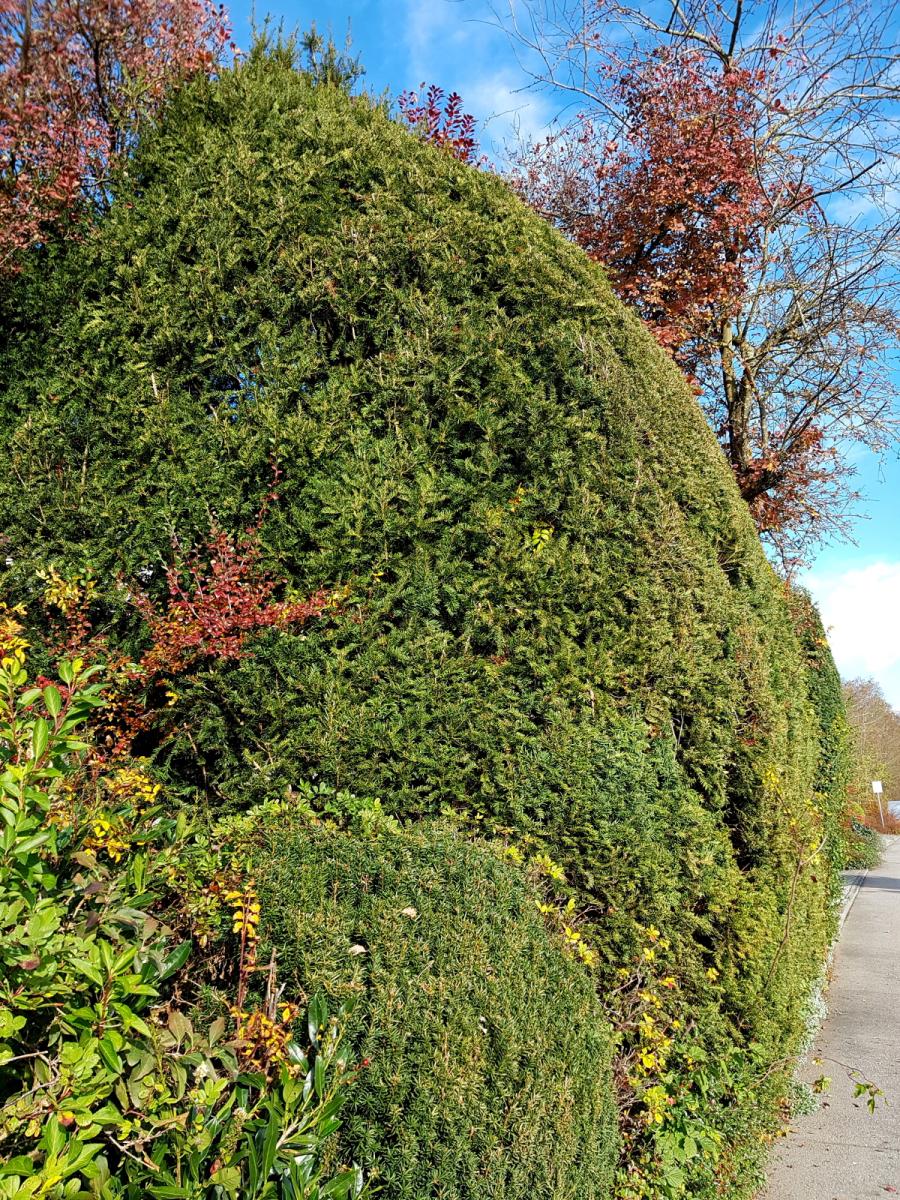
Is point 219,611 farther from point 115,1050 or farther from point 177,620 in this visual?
point 115,1050

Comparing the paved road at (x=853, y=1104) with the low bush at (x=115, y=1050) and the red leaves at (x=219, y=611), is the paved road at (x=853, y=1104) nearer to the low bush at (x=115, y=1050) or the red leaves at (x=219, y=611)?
the low bush at (x=115, y=1050)

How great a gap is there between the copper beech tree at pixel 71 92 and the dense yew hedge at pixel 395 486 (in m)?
0.21

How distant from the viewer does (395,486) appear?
354 centimetres

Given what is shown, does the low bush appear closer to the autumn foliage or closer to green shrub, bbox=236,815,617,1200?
green shrub, bbox=236,815,617,1200

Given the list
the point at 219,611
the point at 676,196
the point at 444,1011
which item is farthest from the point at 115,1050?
the point at 676,196

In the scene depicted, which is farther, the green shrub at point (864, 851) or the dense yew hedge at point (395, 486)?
the green shrub at point (864, 851)

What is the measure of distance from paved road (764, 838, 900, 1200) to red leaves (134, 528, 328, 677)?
381cm

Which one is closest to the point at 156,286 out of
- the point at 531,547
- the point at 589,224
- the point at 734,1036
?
the point at 531,547

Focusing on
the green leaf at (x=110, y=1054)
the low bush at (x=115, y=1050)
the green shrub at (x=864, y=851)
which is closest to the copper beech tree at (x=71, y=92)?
the low bush at (x=115, y=1050)

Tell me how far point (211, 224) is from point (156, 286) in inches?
14.4

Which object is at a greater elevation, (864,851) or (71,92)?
(71,92)

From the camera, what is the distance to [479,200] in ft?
13.0

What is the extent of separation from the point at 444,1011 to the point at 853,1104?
15.0ft

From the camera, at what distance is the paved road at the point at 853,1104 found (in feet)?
14.2
